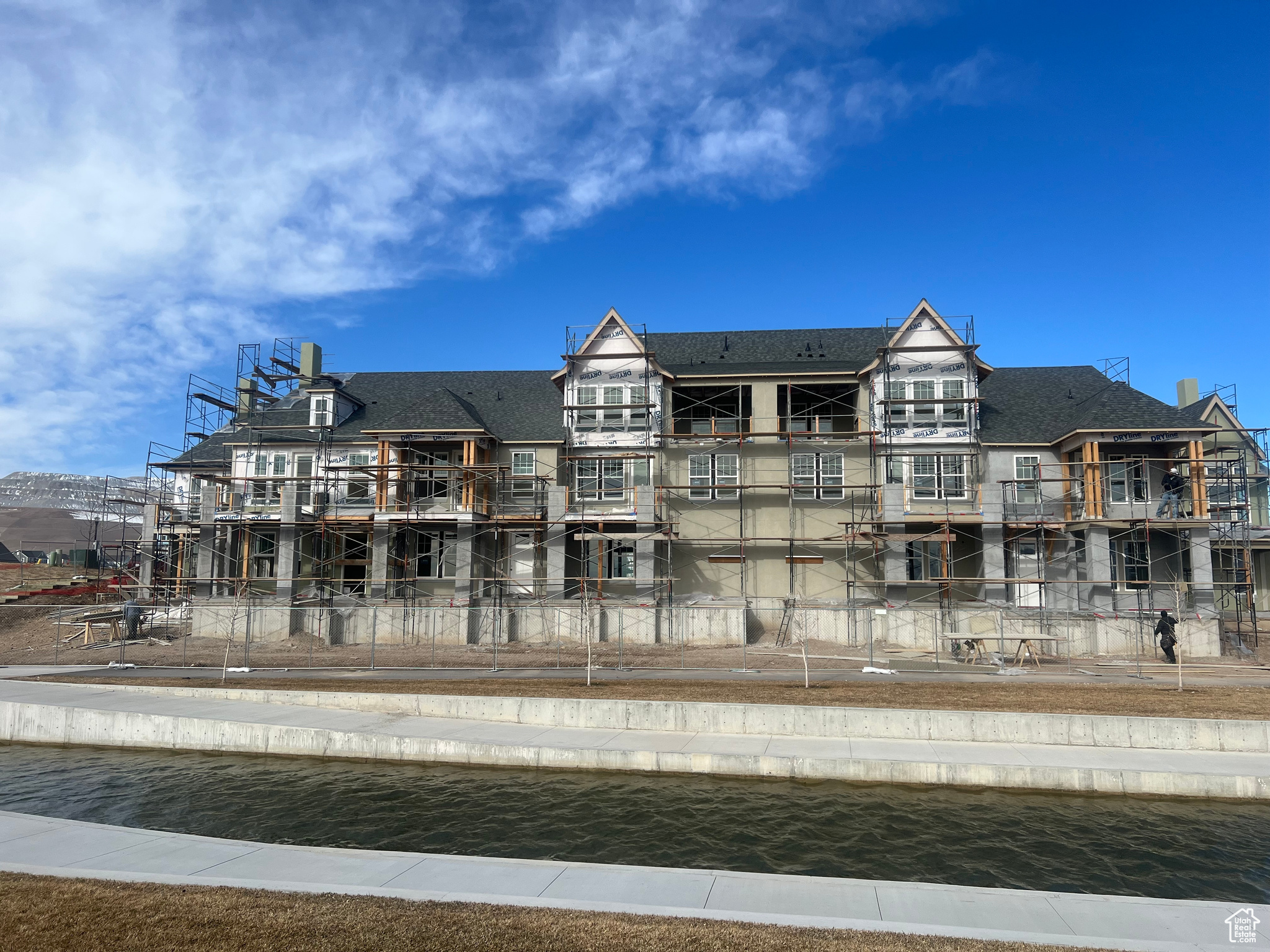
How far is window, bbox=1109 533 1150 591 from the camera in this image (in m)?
35.8

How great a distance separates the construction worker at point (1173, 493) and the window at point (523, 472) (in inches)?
1136

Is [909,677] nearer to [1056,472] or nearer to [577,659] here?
[577,659]

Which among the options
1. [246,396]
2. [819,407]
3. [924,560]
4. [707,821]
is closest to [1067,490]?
[924,560]

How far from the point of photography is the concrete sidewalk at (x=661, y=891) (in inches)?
310

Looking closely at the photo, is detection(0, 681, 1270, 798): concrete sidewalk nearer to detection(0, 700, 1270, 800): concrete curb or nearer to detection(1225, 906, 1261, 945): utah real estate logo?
detection(0, 700, 1270, 800): concrete curb

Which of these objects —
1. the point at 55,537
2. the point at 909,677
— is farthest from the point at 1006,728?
the point at 55,537

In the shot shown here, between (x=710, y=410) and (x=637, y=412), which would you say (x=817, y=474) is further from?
(x=637, y=412)

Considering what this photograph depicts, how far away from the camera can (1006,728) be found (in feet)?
52.7

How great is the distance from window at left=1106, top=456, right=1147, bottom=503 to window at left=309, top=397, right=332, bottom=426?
3914 centimetres

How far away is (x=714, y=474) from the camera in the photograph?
39562mm

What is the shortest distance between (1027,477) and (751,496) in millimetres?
13271

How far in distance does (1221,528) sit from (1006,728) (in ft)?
90.7

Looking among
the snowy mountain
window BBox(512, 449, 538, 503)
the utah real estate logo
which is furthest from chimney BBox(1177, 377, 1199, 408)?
the snowy mountain

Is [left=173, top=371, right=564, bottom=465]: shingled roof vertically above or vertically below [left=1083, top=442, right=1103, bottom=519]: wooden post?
above
